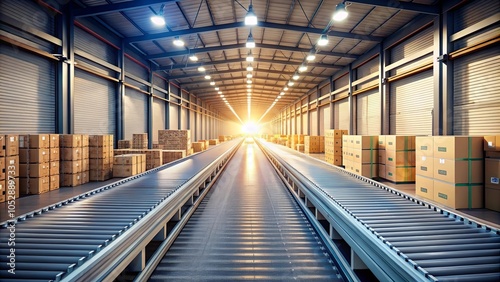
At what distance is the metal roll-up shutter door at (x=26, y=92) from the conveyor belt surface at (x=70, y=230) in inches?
174

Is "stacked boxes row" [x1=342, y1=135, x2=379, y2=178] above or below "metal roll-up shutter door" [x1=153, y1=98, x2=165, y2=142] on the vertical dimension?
below

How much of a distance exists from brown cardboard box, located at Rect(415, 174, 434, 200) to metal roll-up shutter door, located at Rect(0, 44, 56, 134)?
9.20 meters

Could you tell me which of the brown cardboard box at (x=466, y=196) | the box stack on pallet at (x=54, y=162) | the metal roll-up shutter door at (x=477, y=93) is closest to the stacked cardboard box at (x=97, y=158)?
the box stack on pallet at (x=54, y=162)

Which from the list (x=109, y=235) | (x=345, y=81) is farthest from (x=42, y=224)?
(x=345, y=81)

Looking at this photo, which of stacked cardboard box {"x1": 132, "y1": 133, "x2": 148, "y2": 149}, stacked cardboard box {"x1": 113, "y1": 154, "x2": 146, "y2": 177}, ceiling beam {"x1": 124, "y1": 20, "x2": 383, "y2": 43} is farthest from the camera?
stacked cardboard box {"x1": 132, "y1": 133, "x2": 148, "y2": 149}

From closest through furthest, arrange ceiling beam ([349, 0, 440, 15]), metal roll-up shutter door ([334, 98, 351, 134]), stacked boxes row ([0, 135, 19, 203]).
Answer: stacked boxes row ([0, 135, 19, 203])
ceiling beam ([349, 0, 440, 15])
metal roll-up shutter door ([334, 98, 351, 134])

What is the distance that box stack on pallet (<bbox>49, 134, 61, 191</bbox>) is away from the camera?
5547 mm

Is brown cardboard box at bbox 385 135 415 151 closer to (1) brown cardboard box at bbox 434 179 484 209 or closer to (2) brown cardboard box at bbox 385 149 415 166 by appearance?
(2) brown cardboard box at bbox 385 149 415 166

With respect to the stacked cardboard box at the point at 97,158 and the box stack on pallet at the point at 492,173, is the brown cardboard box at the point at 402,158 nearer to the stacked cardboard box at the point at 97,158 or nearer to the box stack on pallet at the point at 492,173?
the box stack on pallet at the point at 492,173

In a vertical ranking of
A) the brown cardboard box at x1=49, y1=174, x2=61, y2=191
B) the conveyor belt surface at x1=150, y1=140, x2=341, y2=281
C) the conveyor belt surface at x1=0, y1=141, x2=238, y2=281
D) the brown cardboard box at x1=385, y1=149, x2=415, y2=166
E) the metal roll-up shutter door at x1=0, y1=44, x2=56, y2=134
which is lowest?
the conveyor belt surface at x1=150, y1=140, x2=341, y2=281

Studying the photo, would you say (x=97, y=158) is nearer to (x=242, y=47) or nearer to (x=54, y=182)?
(x=54, y=182)

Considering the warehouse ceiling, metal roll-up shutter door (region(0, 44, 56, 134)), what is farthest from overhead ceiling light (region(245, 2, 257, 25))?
metal roll-up shutter door (region(0, 44, 56, 134))

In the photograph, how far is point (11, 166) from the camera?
15.5ft

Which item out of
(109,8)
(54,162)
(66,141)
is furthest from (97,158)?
(109,8)
